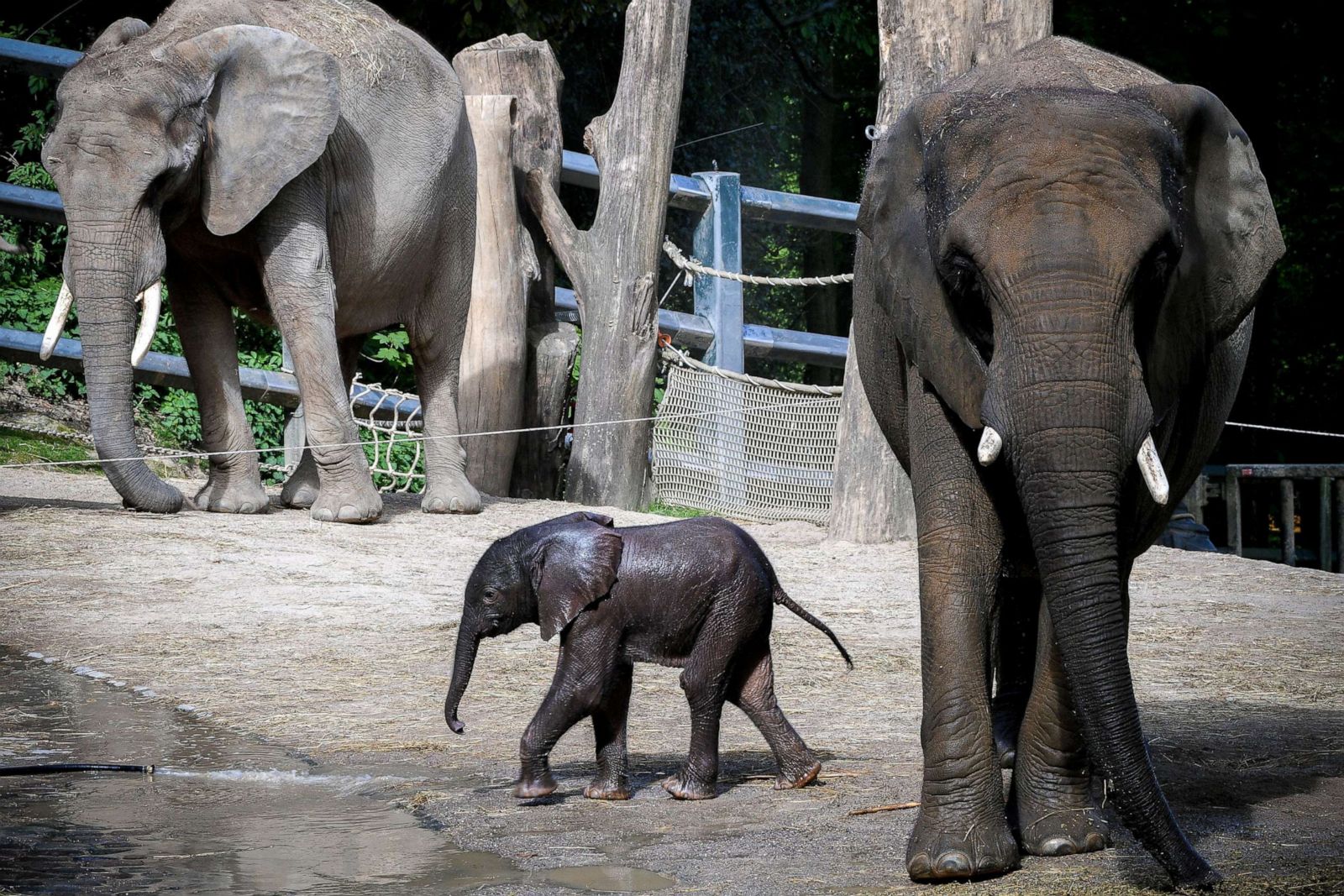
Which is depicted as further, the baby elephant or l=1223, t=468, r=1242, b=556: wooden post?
l=1223, t=468, r=1242, b=556: wooden post

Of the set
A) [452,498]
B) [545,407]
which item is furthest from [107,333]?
[545,407]

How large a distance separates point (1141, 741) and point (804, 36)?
18546 millimetres

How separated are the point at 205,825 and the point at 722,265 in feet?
32.8

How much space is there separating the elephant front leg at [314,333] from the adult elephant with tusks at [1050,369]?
592 centimetres

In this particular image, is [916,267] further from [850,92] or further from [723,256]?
[850,92]

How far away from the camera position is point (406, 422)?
13.7 metres

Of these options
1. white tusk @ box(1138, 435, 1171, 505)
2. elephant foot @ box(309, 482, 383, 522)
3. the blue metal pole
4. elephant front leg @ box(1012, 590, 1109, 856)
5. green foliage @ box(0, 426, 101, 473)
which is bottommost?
elephant front leg @ box(1012, 590, 1109, 856)

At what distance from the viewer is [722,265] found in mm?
14242

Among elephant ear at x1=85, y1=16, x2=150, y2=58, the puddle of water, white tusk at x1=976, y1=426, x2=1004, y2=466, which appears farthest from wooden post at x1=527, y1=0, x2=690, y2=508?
white tusk at x1=976, y1=426, x2=1004, y2=466

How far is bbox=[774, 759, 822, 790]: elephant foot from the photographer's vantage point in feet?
16.5

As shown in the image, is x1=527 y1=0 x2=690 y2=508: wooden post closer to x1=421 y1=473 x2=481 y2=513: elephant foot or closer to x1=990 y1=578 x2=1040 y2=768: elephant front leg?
x1=421 y1=473 x2=481 y2=513: elephant foot

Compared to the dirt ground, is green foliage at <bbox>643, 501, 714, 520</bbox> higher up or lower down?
higher up

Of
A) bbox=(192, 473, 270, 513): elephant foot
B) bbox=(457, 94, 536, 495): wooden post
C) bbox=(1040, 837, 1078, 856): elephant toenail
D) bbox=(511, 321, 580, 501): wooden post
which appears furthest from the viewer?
bbox=(511, 321, 580, 501): wooden post

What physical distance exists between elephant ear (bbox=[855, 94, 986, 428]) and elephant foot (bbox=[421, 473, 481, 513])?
6.90m
